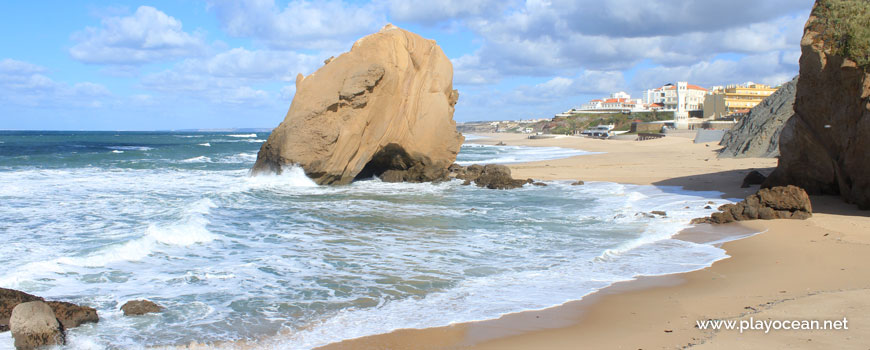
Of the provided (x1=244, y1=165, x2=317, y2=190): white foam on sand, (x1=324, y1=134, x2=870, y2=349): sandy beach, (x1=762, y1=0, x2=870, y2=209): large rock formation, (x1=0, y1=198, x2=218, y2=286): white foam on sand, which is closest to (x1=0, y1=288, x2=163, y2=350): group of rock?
(x1=0, y1=198, x2=218, y2=286): white foam on sand

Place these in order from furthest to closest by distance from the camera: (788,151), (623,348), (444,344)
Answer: (788,151) < (444,344) < (623,348)

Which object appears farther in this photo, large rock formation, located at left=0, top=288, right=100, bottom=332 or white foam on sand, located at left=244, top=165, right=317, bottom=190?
white foam on sand, located at left=244, top=165, right=317, bottom=190

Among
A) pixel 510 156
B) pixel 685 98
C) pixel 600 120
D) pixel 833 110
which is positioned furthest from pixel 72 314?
pixel 685 98

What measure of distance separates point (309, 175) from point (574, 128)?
294 ft

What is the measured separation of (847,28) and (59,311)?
523 inches

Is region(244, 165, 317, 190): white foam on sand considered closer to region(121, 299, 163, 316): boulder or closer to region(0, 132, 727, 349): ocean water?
region(0, 132, 727, 349): ocean water

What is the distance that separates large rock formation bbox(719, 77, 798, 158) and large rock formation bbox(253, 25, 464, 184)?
45.2ft

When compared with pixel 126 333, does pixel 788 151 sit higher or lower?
higher

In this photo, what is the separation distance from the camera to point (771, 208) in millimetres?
12078

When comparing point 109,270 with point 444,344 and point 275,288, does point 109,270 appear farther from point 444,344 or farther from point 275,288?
point 444,344

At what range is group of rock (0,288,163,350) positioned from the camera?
5.33 metres

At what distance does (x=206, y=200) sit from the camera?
14977 mm

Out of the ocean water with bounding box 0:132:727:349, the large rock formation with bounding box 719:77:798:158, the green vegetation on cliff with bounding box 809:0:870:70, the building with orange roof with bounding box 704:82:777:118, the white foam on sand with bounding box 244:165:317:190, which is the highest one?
the building with orange roof with bounding box 704:82:777:118

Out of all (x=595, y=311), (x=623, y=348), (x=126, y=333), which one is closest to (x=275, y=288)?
(x=126, y=333)
